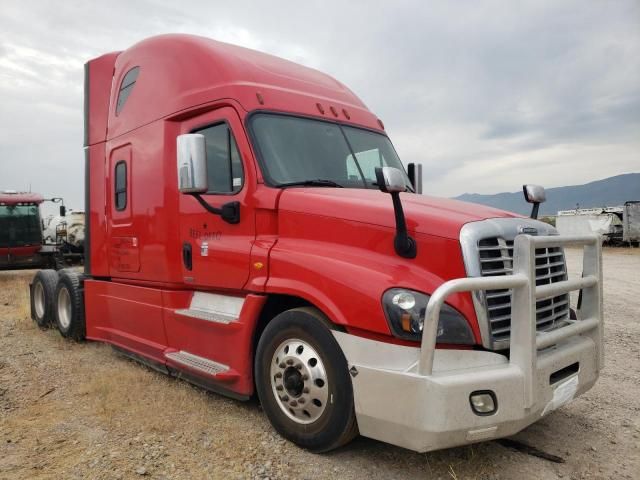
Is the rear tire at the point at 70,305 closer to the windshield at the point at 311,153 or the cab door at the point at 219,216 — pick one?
the cab door at the point at 219,216

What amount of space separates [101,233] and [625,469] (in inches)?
224

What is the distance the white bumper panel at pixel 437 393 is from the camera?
9.55 feet

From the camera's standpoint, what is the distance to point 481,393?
2.99 m

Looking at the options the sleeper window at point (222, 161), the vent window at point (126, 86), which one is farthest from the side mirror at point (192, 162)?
the vent window at point (126, 86)

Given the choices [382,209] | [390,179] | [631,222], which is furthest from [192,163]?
[631,222]

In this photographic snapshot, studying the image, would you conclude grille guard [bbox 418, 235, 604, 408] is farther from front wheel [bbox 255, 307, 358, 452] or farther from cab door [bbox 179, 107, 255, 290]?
cab door [bbox 179, 107, 255, 290]

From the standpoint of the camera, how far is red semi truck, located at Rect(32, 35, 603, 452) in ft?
10.1

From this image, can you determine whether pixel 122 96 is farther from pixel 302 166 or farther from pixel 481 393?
pixel 481 393

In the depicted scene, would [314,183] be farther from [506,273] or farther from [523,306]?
[523,306]

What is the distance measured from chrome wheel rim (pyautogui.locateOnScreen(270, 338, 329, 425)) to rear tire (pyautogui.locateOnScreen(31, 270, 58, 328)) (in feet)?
17.5

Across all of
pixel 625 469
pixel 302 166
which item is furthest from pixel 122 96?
pixel 625 469

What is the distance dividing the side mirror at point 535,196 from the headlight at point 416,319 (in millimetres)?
1947

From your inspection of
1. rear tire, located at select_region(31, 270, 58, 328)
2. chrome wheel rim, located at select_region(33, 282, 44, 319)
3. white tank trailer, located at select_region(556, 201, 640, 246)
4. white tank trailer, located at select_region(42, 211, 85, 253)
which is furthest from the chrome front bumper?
white tank trailer, located at select_region(556, 201, 640, 246)

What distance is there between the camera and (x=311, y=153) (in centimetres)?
448
